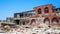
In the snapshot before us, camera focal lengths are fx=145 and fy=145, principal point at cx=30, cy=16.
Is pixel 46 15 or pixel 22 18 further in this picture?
pixel 22 18

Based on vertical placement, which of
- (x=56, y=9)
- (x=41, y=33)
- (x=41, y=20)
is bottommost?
(x=41, y=33)

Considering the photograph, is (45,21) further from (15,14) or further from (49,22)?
(15,14)

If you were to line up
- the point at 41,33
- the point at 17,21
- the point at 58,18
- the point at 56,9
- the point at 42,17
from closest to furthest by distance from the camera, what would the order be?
the point at 41,33
the point at 58,18
the point at 42,17
the point at 56,9
the point at 17,21

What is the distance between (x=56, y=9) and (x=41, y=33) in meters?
26.7

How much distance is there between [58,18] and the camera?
3988 cm

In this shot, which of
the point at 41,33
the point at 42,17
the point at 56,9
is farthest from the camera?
the point at 56,9

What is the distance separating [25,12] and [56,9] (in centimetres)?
1228

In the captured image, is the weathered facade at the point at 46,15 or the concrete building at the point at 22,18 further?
the concrete building at the point at 22,18

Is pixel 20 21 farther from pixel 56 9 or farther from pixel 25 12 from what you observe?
pixel 56 9

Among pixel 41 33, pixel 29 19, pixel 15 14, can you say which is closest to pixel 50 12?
pixel 29 19

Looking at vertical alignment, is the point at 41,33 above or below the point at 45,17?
below

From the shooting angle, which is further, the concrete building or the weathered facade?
the concrete building

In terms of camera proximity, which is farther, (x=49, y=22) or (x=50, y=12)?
(x=50, y=12)

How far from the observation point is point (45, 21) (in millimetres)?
41250
